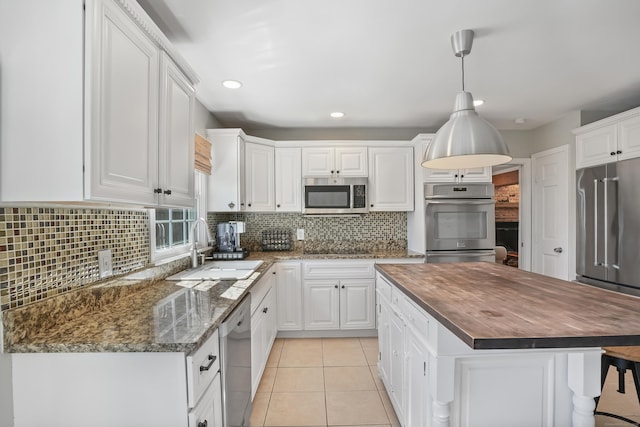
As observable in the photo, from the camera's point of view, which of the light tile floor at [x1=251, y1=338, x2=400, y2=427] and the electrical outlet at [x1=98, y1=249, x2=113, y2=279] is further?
the light tile floor at [x1=251, y1=338, x2=400, y2=427]

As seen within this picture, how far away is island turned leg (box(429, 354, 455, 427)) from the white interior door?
3027 mm

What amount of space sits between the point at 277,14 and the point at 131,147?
1.03 m

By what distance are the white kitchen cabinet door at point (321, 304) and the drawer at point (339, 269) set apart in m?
0.07

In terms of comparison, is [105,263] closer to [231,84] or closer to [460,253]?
[231,84]

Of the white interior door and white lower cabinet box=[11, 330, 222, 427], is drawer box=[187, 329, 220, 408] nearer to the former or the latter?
white lower cabinet box=[11, 330, 222, 427]

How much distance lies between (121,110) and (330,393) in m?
2.19

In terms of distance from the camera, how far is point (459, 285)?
174cm

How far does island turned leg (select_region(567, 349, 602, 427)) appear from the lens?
1.29 meters

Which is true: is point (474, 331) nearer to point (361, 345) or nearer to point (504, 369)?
point (504, 369)

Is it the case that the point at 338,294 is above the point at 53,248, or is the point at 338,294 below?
below

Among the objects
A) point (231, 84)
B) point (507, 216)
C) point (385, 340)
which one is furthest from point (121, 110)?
point (507, 216)

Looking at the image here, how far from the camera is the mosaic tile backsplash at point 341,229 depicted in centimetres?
385

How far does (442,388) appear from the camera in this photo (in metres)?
1.26

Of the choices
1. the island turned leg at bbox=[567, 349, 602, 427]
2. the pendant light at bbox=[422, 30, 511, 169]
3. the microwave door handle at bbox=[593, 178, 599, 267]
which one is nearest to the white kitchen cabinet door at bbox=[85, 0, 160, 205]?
the pendant light at bbox=[422, 30, 511, 169]
